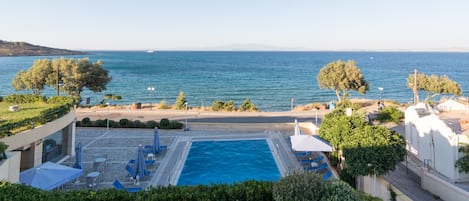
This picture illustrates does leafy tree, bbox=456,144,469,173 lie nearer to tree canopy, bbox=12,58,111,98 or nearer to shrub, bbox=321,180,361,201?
shrub, bbox=321,180,361,201

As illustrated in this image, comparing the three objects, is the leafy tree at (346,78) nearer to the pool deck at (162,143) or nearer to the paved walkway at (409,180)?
the pool deck at (162,143)

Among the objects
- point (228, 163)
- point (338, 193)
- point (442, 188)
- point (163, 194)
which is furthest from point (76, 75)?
point (338, 193)

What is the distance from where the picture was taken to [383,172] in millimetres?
9250

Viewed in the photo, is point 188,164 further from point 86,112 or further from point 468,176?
point 86,112

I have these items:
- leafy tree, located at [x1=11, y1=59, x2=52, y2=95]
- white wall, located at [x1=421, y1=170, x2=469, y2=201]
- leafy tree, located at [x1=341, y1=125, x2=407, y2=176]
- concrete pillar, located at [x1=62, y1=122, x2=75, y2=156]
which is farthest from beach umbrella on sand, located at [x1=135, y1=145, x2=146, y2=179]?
leafy tree, located at [x1=11, y1=59, x2=52, y2=95]

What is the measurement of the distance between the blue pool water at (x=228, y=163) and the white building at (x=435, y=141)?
6008mm

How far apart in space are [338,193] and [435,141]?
9.51 meters

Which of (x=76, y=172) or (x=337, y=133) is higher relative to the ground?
(x=337, y=133)

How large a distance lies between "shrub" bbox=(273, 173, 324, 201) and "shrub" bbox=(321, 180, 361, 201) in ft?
0.30

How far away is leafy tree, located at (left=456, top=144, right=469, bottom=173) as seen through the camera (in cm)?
1030

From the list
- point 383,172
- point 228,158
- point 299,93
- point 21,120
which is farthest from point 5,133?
point 299,93

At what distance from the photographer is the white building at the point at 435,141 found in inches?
422

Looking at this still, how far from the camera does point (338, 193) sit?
187 inches

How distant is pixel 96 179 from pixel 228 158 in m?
6.21
